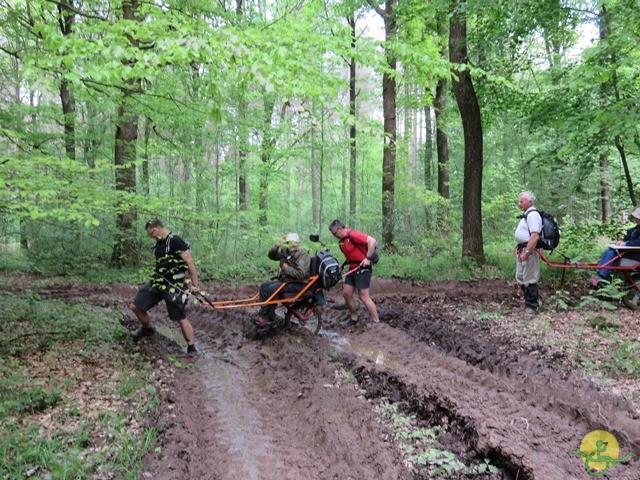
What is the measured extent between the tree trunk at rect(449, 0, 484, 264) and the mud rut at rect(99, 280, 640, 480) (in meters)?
4.73

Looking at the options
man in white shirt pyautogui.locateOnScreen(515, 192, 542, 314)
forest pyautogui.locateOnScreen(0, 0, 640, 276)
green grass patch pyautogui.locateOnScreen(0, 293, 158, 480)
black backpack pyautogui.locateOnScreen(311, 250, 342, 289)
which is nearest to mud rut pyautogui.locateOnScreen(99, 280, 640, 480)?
green grass patch pyautogui.locateOnScreen(0, 293, 158, 480)

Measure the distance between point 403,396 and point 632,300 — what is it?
5.60 meters

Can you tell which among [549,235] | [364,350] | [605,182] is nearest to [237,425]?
[364,350]

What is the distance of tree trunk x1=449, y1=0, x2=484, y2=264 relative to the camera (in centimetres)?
1090

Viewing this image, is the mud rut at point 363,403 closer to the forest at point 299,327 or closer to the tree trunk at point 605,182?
the forest at point 299,327

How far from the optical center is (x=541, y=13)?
373 inches

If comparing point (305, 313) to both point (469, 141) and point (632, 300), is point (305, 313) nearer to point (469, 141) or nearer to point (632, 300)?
point (632, 300)

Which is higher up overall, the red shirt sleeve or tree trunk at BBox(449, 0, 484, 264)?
tree trunk at BBox(449, 0, 484, 264)

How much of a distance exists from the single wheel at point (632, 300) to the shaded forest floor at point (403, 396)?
362mm

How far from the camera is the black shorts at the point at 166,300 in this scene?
249 inches

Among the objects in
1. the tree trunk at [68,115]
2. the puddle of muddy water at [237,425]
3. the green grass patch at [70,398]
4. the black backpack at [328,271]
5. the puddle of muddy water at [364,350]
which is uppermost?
the tree trunk at [68,115]

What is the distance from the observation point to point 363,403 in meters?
4.61

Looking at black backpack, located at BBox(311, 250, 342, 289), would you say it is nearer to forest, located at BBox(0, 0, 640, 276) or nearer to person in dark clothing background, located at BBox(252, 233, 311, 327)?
person in dark clothing background, located at BBox(252, 233, 311, 327)

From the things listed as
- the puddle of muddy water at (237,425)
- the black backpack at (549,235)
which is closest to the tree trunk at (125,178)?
the puddle of muddy water at (237,425)
